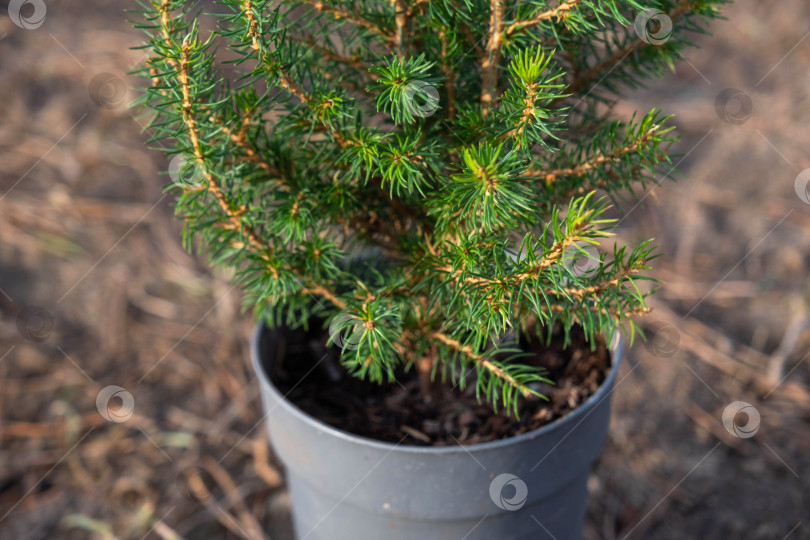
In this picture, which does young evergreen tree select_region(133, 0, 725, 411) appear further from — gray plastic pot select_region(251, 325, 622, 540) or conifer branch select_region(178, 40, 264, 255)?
gray plastic pot select_region(251, 325, 622, 540)

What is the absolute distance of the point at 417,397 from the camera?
52.1 inches

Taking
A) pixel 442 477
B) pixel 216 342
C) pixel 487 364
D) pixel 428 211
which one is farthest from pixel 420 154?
pixel 216 342

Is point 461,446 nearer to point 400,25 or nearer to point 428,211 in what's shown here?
point 428,211

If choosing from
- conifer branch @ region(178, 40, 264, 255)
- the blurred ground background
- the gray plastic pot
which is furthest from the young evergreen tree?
the blurred ground background

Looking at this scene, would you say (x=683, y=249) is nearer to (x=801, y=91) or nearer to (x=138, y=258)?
(x=801, y=91)

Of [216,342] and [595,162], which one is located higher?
[595,162]

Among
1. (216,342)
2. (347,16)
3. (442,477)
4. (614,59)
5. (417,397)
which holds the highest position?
(614,59)

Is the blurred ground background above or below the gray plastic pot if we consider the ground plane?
below

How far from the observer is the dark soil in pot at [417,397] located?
4.00 ft

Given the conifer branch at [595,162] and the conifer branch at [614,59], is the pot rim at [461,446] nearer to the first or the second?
the conifer branch at [595,162]

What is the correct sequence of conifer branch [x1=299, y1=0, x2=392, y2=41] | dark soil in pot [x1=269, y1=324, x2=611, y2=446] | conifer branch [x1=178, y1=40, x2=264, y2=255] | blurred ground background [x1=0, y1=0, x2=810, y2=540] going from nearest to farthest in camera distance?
conifer branch [x1=178, y1=40, x2=264, y2=255], conifer branch [x1=299, y1=0, x2=392, y2=41], dark soil in pot [x1=269, y1=324, x2=611, y2=446], blurred ground background [x1=0, y1=0, x2=810, y2=540]

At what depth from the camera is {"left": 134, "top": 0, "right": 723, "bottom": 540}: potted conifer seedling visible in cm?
86

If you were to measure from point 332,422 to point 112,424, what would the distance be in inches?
40.9

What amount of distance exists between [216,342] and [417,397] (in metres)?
1.17
